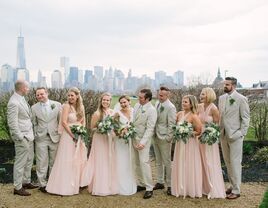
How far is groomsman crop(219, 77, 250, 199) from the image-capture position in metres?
8.05

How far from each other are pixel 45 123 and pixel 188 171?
11.4 ft

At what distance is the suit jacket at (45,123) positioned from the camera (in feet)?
27.2

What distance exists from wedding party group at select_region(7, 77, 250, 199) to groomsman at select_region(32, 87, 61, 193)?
0.02m

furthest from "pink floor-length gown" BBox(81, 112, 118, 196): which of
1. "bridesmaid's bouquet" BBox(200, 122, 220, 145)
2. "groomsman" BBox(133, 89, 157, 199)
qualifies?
"bridesmaid's bouquet" BBox(200, 122, 220, 145)

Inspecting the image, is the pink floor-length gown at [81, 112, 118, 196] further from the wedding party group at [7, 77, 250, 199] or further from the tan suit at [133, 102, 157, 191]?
the tan suit at [133, 102, 157, 191]

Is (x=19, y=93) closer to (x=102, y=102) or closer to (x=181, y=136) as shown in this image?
(x=102, y=102)

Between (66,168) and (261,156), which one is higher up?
(66,168)

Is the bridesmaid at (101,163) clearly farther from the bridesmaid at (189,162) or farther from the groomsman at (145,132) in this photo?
the bridesmaid at (189,162)

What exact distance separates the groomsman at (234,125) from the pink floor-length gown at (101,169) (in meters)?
2.63

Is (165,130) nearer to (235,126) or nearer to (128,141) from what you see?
(128,141)

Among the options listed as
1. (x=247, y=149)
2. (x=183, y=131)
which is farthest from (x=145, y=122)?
(x=247, y=149)

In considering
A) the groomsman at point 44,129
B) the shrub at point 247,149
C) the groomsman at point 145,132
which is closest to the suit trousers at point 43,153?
the groomsman at point 44,129

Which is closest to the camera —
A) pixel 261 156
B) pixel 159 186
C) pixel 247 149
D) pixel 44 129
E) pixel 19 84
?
pixel 19 84

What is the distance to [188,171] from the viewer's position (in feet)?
26.6
